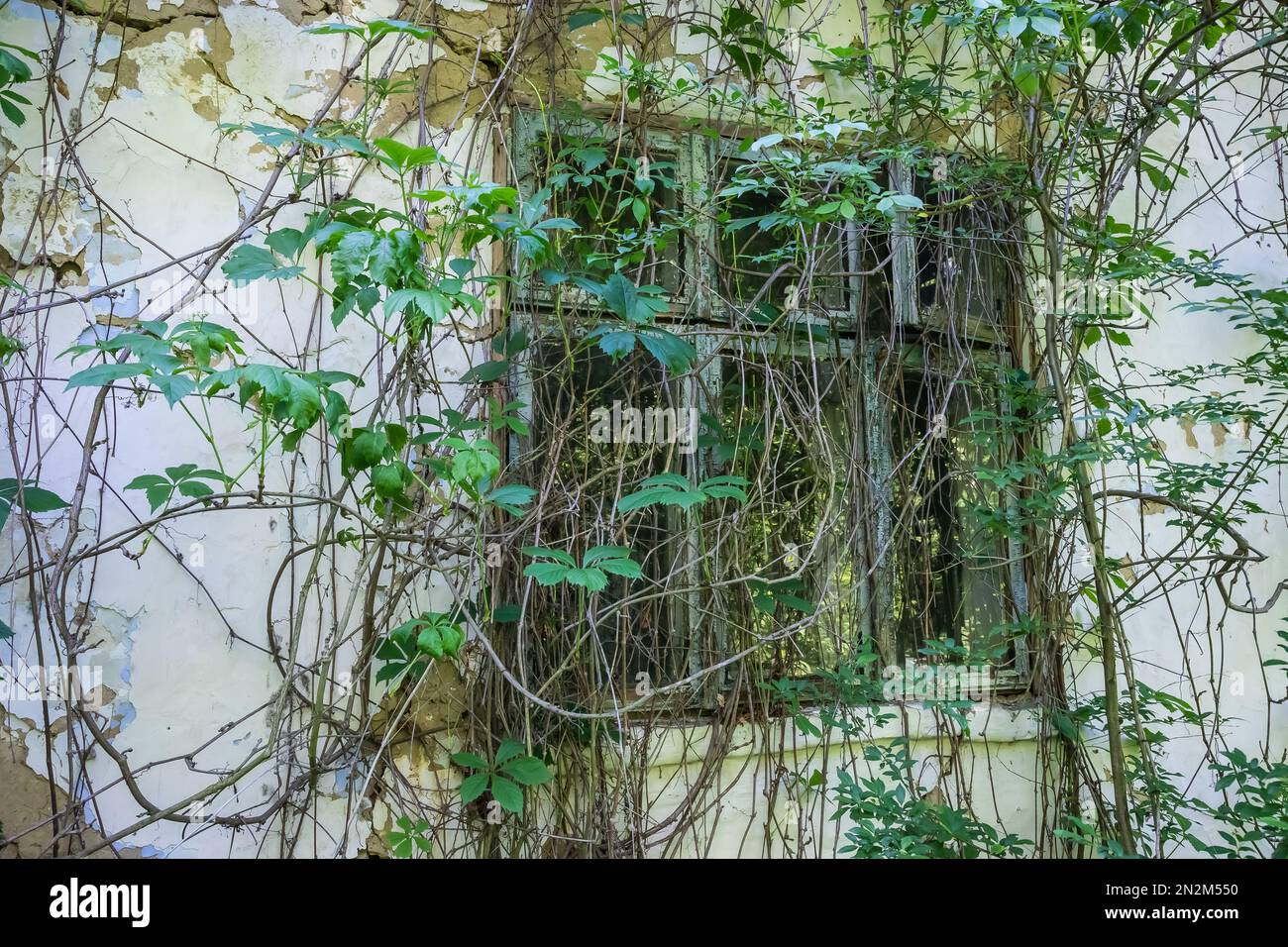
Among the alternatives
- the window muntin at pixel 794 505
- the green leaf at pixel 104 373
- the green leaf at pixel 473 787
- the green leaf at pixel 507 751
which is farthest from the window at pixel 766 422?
the green leaf at pixel 104 373

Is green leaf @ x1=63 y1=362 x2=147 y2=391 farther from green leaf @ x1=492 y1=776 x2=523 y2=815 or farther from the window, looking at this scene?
green leaf @ x1=492 y1=776 x2=523 y2=815

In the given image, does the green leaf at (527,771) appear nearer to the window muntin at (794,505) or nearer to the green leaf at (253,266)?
the window muntin at (794,505)

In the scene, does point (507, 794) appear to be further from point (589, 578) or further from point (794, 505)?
point (794, 505)

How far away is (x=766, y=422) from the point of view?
2.57 meters

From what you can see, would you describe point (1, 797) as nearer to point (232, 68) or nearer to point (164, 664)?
point (164, 664)

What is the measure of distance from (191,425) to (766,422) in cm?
140

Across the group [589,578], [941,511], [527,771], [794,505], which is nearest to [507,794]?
[527,771]

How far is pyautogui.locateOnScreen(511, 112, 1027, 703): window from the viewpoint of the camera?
2.49m

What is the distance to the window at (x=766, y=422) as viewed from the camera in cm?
249

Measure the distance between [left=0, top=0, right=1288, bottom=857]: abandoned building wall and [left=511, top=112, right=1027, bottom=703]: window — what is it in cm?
26

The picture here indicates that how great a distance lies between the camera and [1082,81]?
8.44ft

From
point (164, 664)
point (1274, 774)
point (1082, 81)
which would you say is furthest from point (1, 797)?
point (1082, 81)

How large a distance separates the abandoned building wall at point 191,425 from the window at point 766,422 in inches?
10.3
